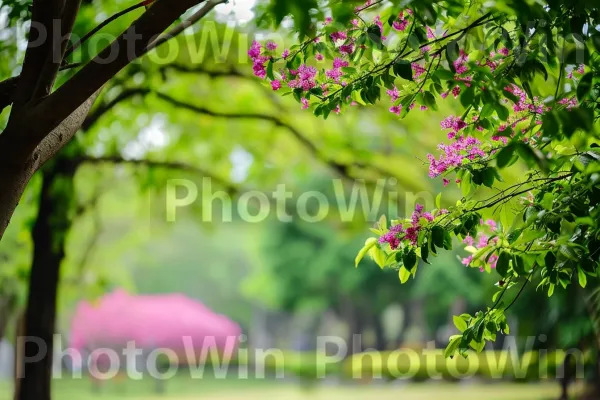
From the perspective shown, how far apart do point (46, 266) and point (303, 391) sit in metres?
16.9

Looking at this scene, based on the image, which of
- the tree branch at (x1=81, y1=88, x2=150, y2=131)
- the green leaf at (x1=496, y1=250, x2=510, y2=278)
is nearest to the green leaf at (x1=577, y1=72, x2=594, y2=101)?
the green leaf at (x1=496, y1=250, x2=510, y2=278)

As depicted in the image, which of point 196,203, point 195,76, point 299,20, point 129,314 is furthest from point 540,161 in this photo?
point 129,314

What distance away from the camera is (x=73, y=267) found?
15.1 metres

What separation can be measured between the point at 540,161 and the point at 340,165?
6684 millimetres

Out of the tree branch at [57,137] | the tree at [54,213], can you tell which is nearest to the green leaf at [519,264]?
the tree branch at [57,137]

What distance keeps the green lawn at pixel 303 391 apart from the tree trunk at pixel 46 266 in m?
11.2

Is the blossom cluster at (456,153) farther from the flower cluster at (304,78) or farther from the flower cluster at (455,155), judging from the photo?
the flower cluster at (304,78)

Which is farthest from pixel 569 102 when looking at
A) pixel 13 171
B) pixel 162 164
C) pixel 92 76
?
pixel 162 164

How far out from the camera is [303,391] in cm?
2336

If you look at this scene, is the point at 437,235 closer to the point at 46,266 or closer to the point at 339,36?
the point at 339,36

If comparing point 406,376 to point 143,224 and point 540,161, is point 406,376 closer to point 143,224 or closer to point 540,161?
point 143,224

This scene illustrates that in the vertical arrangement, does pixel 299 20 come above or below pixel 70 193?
below

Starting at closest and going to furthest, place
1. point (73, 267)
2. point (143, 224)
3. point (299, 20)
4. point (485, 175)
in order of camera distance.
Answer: point (299, 20), point (485, 175), point (73, 267), point (143, 224)

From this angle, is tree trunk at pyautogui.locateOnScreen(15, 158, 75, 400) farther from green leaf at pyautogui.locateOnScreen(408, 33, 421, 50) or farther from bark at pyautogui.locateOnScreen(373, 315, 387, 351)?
bark at pyautogui.locateOnScreen(373, 315, 387, 351)
